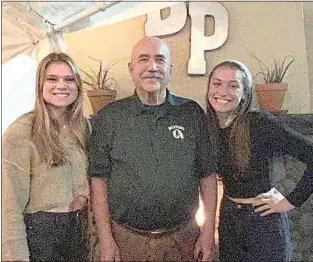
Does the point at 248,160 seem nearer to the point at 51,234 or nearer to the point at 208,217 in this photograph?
the point at 208,217

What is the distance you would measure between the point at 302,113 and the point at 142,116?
140cm

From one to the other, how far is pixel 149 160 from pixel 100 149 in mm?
173

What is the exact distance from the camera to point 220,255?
226cm

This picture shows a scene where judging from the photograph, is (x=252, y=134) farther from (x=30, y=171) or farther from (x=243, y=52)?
(x=243, y=52)

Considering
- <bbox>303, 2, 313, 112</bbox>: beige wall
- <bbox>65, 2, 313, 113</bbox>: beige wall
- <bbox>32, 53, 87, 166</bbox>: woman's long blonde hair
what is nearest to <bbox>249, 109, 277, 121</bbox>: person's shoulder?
<bbox>32, 53, 87, 166</bbox>: woman's long blonde hair

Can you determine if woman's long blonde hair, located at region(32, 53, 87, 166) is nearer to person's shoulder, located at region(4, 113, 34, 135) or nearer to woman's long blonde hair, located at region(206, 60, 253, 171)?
person's shoulder, located at region(4, 113, 34, 135)

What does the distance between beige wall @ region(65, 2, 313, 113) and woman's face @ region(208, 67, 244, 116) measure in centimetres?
97

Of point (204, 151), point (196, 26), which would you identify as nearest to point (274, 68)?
point (196, 26)

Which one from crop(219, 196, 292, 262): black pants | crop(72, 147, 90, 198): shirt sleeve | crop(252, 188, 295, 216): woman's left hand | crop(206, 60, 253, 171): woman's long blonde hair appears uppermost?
crop(206, 60, 253, 171): woman's long blonde hair

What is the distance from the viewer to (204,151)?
208 cm

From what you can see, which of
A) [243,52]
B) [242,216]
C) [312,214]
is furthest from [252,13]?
[242,216]

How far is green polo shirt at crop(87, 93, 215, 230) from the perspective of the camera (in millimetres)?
2010

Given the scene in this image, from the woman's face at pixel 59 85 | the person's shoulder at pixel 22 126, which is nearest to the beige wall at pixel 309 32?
the woman's face at pixel 59 85

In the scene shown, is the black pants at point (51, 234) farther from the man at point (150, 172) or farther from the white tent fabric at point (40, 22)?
the white tent fabric at point (40, 22)
